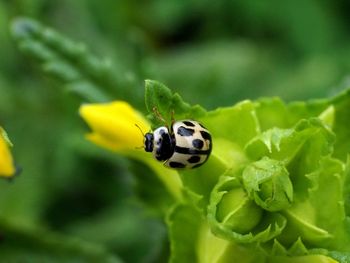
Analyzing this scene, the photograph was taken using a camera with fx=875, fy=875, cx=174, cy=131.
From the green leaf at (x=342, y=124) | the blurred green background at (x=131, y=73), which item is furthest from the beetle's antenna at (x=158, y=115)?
the blurred green background at (x=131, y=73)

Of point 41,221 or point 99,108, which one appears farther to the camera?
point 41,221

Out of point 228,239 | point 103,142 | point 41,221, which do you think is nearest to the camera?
point 228,239

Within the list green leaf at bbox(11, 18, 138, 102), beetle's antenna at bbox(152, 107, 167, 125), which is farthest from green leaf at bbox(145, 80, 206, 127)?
green leaf at bbox(11, 18, 138, 102)

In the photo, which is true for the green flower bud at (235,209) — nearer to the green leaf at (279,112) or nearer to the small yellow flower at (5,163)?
the green leaf at (279,112)

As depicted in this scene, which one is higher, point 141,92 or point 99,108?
point 141,92

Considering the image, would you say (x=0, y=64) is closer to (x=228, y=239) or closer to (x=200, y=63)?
(x=200, y=63)

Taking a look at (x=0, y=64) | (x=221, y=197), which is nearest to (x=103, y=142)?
(x=221, y=197)

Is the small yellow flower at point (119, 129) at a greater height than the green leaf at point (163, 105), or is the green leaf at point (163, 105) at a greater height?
the small yellow flower at point (119, 129)

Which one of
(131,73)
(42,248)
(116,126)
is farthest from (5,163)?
(131,73)
